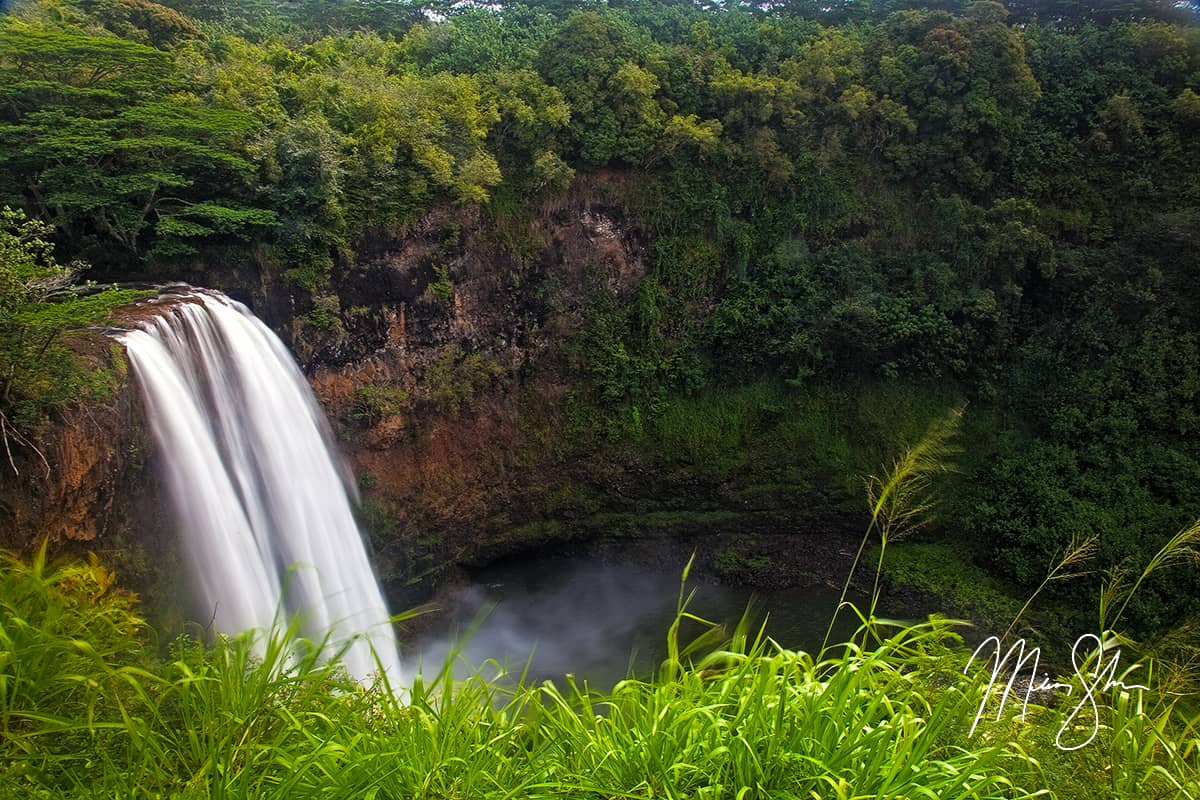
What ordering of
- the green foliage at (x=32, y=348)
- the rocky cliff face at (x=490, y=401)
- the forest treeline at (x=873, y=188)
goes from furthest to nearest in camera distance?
the forest treeline at (x=873, y=188) < the rocky cliff face at (x=490, y=401) < the green foliage at (x=32, y=348)

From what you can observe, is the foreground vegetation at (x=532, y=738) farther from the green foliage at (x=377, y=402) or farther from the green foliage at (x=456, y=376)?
the green foliage at (x=456, y=376)

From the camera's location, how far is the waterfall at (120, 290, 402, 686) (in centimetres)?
763

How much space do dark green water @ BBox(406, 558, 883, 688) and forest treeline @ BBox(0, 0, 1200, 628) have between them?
3693 millimetres

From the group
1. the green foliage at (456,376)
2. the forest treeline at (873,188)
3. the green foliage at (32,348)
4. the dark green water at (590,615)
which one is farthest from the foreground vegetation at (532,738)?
the green foliage at (456,376)

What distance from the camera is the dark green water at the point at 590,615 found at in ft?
41.1

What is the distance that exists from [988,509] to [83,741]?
15076mm

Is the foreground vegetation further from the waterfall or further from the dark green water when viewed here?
the dark green water

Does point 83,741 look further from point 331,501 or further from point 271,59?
point 271,59

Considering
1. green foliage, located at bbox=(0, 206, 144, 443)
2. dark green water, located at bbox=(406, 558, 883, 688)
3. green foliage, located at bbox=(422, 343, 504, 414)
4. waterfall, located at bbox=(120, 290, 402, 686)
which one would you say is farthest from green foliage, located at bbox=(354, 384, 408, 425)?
green foliage, located at bbox=(0, 206, 144, 443)

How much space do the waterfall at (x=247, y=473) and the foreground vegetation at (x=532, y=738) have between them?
432 centimetres

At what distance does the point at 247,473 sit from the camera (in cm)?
860

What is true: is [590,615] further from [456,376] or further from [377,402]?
[377,402]

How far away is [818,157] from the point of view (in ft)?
51.9

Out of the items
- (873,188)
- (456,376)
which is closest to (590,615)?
(456,376)
